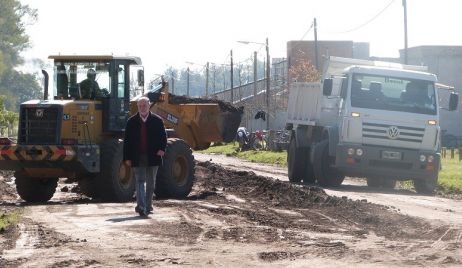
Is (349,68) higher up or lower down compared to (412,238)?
higher up

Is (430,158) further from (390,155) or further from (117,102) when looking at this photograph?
(117,102)

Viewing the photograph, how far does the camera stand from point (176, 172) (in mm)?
23438

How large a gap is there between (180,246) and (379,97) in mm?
14515

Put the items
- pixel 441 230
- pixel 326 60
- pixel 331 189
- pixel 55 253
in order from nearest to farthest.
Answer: pixel 55 253, pixel 441 230, pixel 331 189, pixel 326 60

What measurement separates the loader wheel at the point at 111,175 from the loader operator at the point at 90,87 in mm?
1282

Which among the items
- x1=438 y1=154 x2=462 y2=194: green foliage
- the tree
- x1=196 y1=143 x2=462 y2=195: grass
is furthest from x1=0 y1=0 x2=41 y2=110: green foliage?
x1=438 y1=154 x2=462 y2=194: green foliage

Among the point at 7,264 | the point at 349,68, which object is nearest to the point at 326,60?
the point at 349,68

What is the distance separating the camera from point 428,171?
88.1 ft

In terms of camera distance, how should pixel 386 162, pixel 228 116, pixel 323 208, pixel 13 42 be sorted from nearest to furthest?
pixel 323 208 < pixel 228 116 < pixel 386 162 < pixel 13 42

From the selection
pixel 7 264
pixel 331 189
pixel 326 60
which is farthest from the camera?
pixel 326 60

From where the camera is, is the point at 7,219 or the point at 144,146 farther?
the point at 144,146

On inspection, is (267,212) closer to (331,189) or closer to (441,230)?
(441,230)

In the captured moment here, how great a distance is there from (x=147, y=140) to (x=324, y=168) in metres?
10.9

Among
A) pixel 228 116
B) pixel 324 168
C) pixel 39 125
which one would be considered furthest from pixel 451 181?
pixel 39 125
